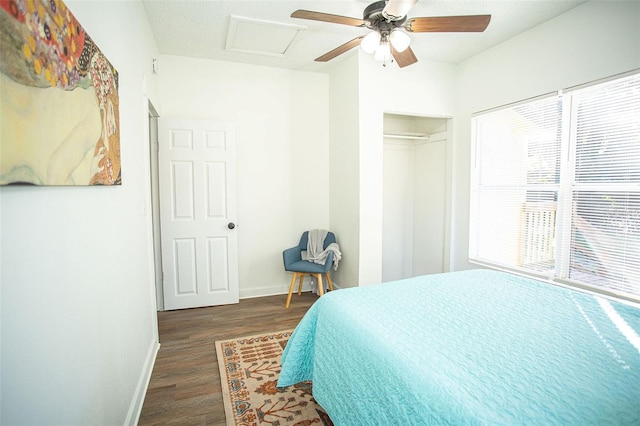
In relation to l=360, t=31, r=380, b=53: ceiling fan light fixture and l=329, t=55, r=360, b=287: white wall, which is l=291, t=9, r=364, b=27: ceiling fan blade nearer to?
l=360, t=31, r=380, b=53: ceiling fan light fixture

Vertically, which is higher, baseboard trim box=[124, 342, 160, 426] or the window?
the window

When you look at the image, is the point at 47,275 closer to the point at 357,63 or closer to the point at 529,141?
the point at 357,63

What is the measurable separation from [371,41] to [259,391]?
2454 mm

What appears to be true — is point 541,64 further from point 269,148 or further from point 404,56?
point 269,148

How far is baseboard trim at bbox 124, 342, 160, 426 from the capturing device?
1.74 m

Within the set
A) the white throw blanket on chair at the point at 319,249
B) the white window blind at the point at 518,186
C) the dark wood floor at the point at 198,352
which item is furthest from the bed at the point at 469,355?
the white throw blanket on chair at the point at 319,249

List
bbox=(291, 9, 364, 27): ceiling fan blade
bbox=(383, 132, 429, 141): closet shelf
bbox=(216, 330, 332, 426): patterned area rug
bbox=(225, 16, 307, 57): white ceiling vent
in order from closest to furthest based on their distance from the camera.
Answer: bbox=(216, 330, 332, 426): patterned area rug < bbox=(291, 9, 364, 27): ceiling fan blade < bbox=(225, 16, 307, 57): white ceiling vent < bbox=(383, 132, 429, 141): closet shelf

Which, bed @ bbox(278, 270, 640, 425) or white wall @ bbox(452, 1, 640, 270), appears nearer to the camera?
bed @ bbox(278, 270, 640, 425)

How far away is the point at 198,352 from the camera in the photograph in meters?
2.57

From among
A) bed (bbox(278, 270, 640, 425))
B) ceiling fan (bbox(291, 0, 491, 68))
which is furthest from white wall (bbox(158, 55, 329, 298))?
bed (bbox(278, 270, 640, 425))

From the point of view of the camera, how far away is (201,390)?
208 cm

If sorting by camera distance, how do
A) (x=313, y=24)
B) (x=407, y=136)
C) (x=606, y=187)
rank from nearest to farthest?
(x=606, y=187)
(x=313, y=24)
(x=407, y=136)

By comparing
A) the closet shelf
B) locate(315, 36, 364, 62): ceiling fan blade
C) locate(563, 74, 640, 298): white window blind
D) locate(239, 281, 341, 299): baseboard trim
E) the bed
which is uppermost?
locate(315, 36, 364, 62): ceiling fan blade

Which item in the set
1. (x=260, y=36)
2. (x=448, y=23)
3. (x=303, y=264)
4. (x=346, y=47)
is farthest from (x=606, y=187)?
(x=260, y=36)
